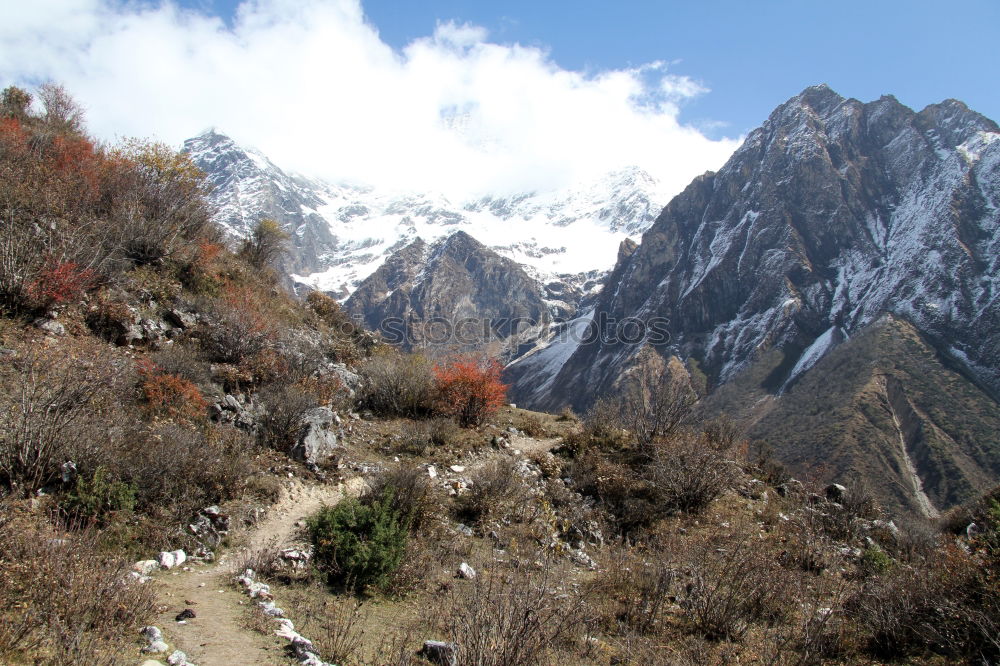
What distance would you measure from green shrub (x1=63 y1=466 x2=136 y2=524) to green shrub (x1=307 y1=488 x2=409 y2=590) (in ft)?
8.10

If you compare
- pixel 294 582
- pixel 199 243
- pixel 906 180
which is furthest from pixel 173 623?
pixel 906 180

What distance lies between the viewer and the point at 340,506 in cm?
800

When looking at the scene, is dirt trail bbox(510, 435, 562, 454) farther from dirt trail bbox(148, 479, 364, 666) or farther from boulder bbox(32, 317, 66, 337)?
boulder bbox(32, 317, 66, 337)

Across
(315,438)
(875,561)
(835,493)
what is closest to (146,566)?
(315,438)

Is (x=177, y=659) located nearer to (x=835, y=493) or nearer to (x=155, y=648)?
(x=155, y=648)

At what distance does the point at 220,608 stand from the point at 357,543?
179 cm

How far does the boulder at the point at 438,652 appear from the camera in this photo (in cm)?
524

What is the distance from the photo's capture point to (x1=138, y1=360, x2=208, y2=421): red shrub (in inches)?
374

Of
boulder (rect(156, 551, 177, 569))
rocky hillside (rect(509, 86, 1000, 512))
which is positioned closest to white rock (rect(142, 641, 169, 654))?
boulder (rect(156, 551, 177, 569))

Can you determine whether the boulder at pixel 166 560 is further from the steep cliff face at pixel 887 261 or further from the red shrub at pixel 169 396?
the steep cliff face at pixel 887 261

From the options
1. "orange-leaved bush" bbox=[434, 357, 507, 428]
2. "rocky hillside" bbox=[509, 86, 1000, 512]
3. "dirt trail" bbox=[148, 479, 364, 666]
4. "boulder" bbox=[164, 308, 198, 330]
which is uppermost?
"rocky hillside" bbox=[509, 86, 1000, 512]

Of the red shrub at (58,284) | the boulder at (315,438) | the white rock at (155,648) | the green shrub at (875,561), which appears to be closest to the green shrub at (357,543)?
the white rock at (155,648)

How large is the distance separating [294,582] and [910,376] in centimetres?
14937

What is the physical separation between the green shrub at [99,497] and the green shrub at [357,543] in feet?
8.10
